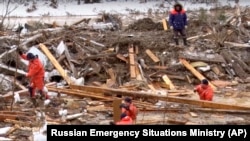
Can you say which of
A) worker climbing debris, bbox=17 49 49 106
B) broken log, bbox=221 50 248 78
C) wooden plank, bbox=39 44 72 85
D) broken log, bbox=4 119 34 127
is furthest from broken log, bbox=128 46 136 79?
broken log, bbox=4 119 34 127

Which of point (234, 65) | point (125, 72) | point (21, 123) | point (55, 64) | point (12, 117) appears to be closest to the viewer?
point (21, 123)

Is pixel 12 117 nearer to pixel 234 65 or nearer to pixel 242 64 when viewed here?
pixel 234 65

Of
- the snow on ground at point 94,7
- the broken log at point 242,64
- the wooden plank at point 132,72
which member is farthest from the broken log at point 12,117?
the snow on ground at point 94,7

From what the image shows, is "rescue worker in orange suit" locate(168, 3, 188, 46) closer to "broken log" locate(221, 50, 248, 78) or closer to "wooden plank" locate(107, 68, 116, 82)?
"broken log" locate(221, 50, 248, 78)

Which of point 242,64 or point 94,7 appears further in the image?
point 94,7

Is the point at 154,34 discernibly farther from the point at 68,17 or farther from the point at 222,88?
the point at 68,17
